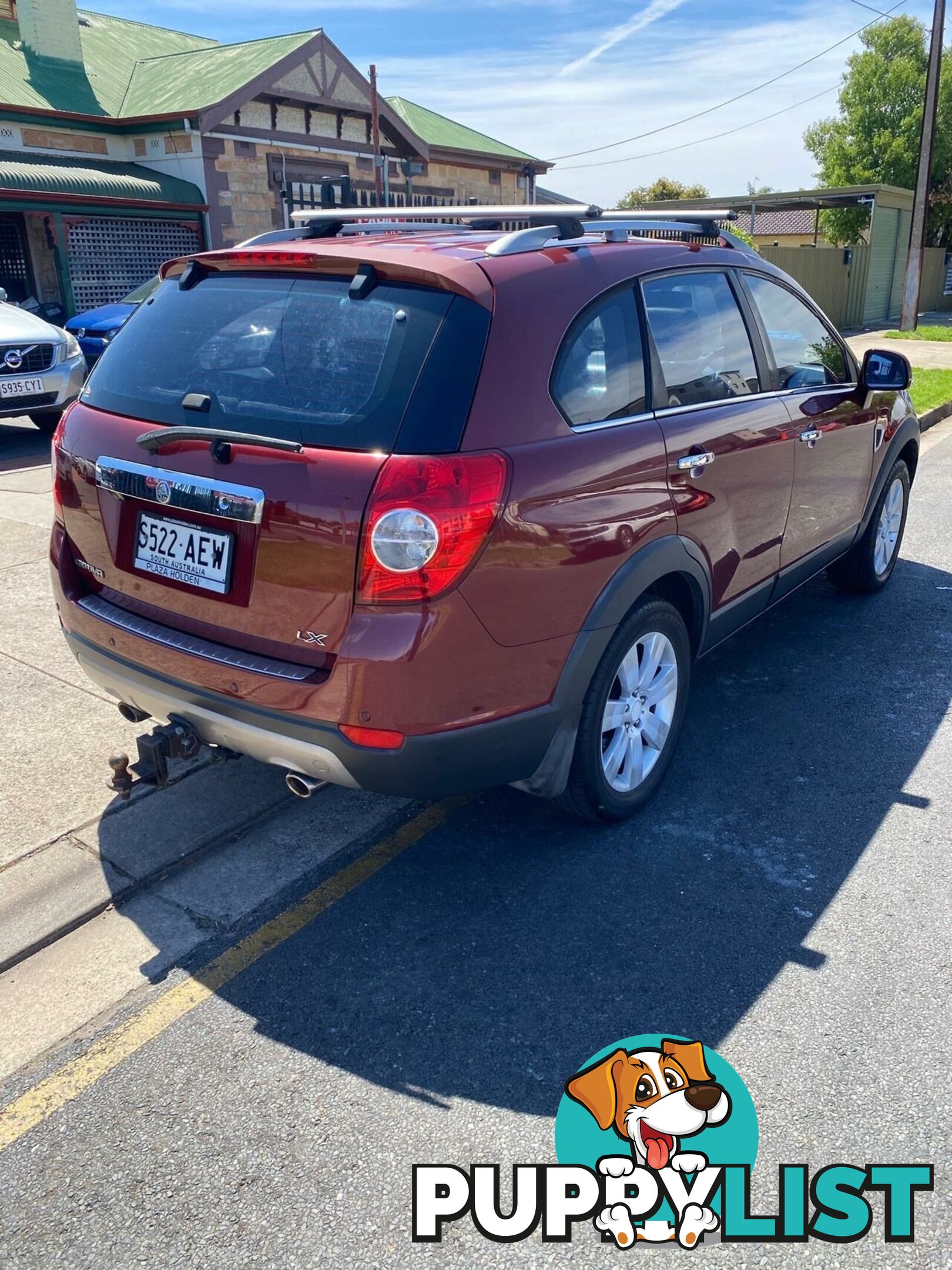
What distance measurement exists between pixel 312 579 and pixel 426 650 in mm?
347

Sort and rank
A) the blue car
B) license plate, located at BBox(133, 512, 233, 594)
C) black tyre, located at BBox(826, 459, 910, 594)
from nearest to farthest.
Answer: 1. license plate, located at BBox(133, 512, 233, 594)
2. black tyre, located at BBox(826, 459, 910, 594)
3. the blue car

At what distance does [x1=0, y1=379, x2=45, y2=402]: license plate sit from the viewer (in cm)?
932

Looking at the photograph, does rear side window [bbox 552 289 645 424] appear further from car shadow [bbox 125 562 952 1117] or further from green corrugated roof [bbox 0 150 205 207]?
Answer: green corrugated roof [bbox 0 150 205 207]

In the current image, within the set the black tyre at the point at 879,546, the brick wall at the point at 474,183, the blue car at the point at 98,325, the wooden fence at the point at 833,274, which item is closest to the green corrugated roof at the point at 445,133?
the brick wall at the point at 474,183

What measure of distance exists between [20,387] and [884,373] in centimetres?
764

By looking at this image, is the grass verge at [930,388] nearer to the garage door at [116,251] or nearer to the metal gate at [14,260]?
the garage door at [116,251]

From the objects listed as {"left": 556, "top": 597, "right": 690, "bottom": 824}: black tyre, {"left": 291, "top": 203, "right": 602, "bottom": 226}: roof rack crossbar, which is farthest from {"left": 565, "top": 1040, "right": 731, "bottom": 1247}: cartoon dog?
{"left": 291, "top": 203, "right": 602, "bottom": 226}: roof rack crossbar

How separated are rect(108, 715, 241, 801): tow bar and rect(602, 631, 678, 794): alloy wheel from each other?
117 centimetres

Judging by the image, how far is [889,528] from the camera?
5848mm

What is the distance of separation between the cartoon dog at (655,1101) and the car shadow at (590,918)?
0.06m

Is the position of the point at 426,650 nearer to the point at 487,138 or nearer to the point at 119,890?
the point at 119,890

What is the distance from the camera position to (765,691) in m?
4.64

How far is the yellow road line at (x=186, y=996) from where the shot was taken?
2449 millimetres

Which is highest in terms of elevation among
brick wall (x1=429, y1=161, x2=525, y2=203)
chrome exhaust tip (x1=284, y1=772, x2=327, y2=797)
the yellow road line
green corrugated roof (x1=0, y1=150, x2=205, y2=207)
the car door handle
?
brick wall (x1=429, y1=161, x2=525, y2=203)
